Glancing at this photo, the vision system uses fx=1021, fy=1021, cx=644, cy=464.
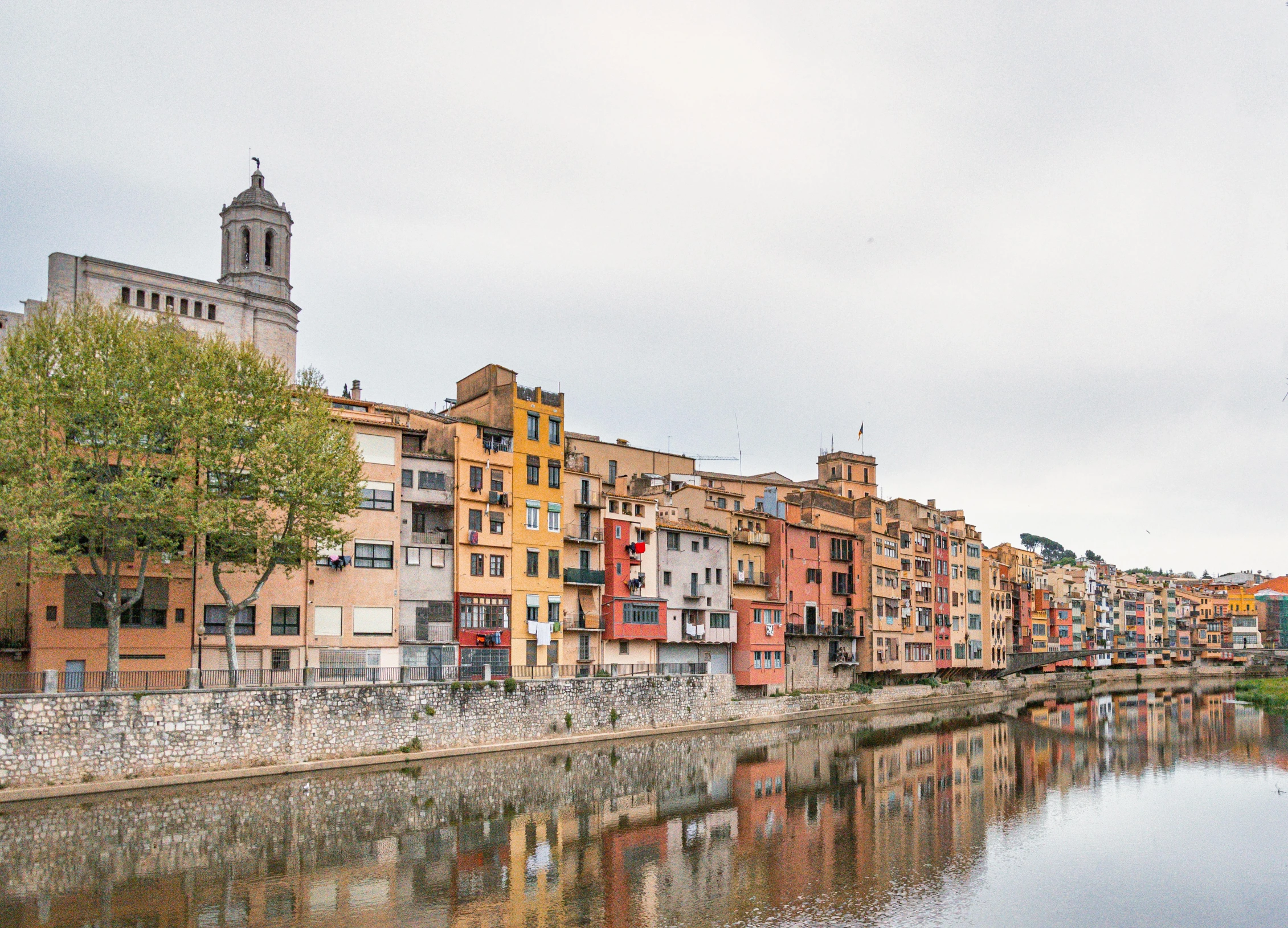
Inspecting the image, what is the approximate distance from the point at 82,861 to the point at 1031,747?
50.6 meters

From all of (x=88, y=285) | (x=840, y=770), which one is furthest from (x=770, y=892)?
(x=88, y=285)

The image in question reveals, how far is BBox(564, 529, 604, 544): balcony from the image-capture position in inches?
2428

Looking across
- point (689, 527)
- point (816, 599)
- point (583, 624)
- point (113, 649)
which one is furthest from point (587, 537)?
point (113, 649)

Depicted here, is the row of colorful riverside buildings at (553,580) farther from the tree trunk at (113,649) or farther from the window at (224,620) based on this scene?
the tree trunk at (113,649)

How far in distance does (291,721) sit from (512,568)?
60.9ft

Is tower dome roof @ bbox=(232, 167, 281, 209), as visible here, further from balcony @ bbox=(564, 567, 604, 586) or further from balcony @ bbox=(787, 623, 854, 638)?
balcony @ bbox=(787, 623, 854, 638)

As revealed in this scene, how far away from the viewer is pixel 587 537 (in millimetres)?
62781

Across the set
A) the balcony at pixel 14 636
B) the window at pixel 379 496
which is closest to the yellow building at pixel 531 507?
the window at pixel 379 496

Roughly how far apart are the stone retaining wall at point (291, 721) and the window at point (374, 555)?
310 inches

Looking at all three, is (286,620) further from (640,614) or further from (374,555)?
(640,614)

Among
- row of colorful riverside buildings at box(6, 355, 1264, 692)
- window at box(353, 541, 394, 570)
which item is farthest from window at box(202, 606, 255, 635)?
window at box(353, 541, 394, 570)

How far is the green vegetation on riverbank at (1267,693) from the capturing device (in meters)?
87.8

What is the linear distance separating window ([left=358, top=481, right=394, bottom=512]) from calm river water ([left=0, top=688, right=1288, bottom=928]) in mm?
13688

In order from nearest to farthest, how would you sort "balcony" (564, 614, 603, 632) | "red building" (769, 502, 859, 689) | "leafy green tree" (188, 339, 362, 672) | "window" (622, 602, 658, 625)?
"leafy green tree" (188, 339, 362, 672)
"balcony" (564, 614, 603, 632)
"window" (622, 602, 658, 625)
"red building" (769, 502, 859, 689)
